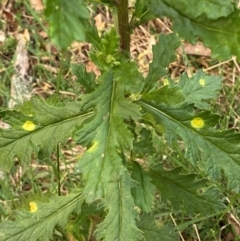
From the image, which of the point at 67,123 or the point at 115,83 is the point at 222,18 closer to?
the point at 115,83

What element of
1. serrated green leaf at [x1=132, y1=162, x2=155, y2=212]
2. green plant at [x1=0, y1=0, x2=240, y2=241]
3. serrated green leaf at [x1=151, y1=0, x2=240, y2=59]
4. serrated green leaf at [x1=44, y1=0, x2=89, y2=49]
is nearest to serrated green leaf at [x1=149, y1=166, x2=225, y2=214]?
green plant at [x1=0, y1=0, x2=240, y2=241]

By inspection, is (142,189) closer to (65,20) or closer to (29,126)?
(29,126)

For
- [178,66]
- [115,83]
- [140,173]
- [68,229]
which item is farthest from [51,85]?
[115,83]

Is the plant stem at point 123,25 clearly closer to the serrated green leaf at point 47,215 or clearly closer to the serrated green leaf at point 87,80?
the serrated green leaf at point 87,80

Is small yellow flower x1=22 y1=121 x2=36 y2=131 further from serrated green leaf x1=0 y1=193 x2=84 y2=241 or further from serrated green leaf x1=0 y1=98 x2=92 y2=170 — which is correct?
serrated green leaf x1=0 y1=193 x2=84 y2=241

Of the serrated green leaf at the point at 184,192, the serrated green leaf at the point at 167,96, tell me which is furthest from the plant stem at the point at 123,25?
the serrated green leaf at the point at 184,192

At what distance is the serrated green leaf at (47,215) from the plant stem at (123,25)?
61cm

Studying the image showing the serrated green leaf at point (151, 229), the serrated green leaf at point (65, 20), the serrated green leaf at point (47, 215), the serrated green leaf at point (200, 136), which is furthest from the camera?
the serrated green leaf at point (151, 229)

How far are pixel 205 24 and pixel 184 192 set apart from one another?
754mm

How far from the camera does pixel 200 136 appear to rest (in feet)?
5.56

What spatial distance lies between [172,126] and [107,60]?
324 millimetres

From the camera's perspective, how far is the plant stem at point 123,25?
1490 mm

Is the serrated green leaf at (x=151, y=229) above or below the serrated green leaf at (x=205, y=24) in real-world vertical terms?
below

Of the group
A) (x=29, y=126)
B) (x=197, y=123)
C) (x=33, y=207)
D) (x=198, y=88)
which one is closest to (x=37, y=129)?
(x=29, y=126)
